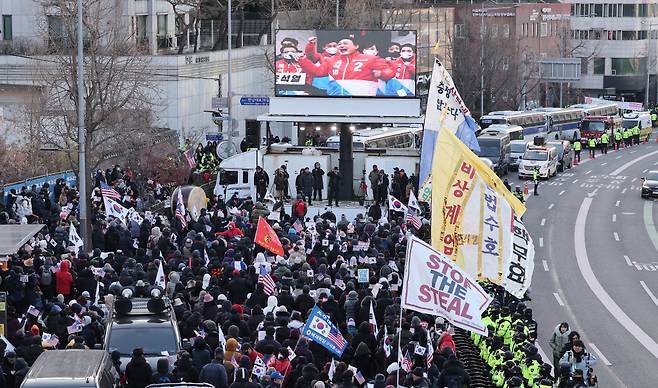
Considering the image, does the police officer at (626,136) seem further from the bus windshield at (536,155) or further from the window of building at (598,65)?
the window of building at (598,65)

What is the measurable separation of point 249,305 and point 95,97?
50.4ft

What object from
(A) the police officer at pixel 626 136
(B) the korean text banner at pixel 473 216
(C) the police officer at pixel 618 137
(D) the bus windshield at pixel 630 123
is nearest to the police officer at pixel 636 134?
(D) the bus windshield at pixel 630 123

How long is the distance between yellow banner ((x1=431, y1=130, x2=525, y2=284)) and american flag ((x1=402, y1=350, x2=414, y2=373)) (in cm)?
169

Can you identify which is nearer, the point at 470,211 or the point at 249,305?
the point at 470,211

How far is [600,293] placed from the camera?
37844 millimetres

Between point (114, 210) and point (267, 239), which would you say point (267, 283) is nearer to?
point (267, 239)

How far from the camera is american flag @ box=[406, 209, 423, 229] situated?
35.4 metres

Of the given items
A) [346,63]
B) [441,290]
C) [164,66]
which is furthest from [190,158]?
[441,290]

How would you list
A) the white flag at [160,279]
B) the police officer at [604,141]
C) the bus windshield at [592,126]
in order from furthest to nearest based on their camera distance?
the bus windshield at [592,126] < the police officer at [604,141] < the white flag at [160,279]

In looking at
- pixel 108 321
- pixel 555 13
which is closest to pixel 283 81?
pixel 108 321

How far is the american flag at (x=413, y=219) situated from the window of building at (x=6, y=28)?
3343 centimetres

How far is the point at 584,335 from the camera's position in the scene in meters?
32.5

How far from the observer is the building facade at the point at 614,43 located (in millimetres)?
123938

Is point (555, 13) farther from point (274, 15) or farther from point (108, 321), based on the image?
point (108, 321)
